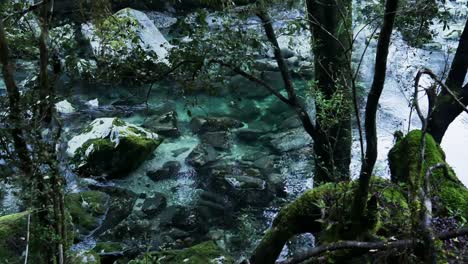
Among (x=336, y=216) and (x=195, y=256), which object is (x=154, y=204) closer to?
(x=195, y=256)

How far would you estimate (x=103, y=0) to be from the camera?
4594mm

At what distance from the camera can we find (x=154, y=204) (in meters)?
7.65

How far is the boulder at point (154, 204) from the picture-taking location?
749 centimetres

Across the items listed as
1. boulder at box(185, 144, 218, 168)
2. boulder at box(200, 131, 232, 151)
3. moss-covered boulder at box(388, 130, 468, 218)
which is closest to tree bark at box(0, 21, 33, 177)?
moss-covered boulder at box(388, 130, 468, 218)

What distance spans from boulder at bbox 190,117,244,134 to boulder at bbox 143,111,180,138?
35 cm

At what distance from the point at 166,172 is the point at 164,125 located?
157cm

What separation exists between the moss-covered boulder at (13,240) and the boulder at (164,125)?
502 centimetres

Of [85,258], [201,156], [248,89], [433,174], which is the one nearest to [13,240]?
[85,258]

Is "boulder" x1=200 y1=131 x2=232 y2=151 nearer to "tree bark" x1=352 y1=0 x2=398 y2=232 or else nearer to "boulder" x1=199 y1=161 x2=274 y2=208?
"boulder" x1=199 y1=161 x2=274 y2=208

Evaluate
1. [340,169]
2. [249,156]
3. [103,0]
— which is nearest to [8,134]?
[103,0]

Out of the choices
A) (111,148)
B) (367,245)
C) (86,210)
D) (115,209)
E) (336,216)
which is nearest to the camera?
(367,245)

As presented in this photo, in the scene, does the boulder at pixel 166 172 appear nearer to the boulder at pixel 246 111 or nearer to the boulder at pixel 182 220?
the boulder at pixel 182 220

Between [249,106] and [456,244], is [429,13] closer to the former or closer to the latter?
[456,244]

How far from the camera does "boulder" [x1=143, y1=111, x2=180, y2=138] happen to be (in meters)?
9.62
